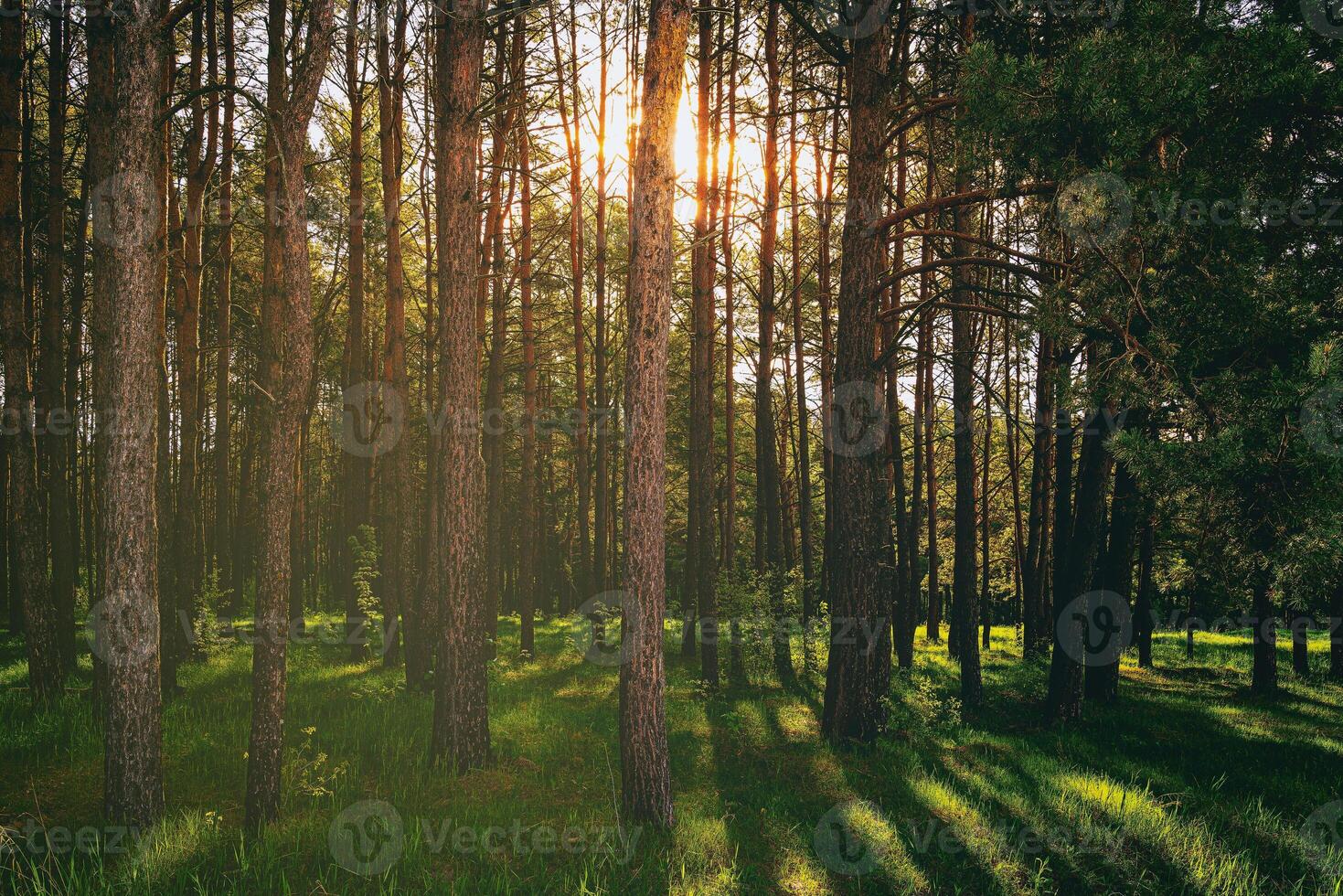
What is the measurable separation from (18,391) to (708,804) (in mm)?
10016

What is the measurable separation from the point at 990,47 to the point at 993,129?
81 cm

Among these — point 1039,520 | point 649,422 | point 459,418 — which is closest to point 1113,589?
point 1039,520

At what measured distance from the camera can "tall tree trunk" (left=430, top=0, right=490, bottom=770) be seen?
6570 mm

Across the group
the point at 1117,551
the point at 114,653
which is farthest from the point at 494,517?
the point at 1117,551

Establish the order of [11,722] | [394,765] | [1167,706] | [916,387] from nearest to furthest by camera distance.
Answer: [394,765]
[11,722]
[1167,706]
[916,387]

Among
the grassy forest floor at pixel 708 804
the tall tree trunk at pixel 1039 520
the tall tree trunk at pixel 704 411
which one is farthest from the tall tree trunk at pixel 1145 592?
the tall tree trunk at pixel 704 411

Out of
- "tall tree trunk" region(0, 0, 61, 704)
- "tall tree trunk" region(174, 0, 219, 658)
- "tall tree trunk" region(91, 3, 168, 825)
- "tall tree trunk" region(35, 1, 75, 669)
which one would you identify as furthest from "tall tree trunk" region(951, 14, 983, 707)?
"tall tree trunk" region(35, 1, 75, 669)

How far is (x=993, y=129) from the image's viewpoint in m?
5.28

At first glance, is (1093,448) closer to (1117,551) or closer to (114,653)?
(1117,551)

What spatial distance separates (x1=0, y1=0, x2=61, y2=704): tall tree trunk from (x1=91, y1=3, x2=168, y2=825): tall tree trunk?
16.6 feet

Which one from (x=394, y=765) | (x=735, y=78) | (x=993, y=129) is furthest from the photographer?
(x=735, y=78)

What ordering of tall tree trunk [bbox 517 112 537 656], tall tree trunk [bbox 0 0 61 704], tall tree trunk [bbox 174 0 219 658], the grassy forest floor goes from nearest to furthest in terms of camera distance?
the grassy forest floor
tall tree trunk [bbox 0 0 61 704]
tall tree trunk [bbox 174 0 219 658]
tall tree trunk [bbox 517 112 537 656]

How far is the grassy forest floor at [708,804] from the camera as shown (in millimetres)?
4551

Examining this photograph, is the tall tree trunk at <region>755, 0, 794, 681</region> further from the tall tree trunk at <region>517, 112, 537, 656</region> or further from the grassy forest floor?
the tall tree trunk at <region>517, 112, 537, 656</region>
